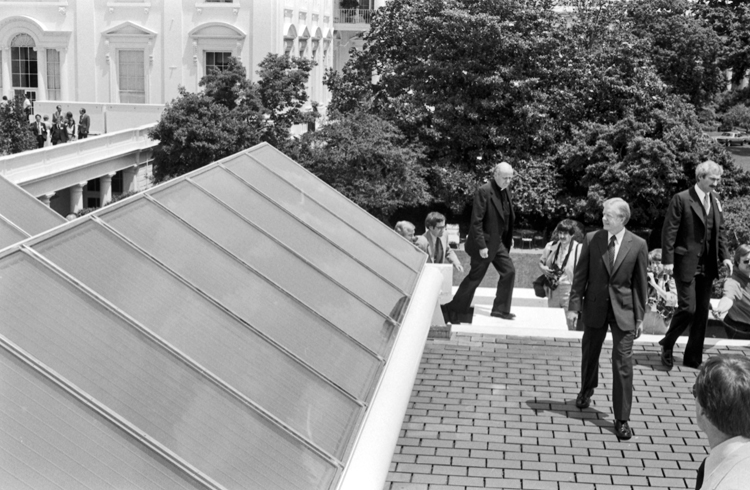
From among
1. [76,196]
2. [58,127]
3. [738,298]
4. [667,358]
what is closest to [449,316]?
[667,358]

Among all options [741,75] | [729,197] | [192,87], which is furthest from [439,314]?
[741,75]

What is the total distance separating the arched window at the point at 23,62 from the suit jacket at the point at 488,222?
39.1 meters

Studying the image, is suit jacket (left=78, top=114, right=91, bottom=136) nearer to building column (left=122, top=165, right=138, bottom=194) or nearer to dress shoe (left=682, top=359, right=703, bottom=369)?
building column (left=122, top=165, right=138, bottom=194)

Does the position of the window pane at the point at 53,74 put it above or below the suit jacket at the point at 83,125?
above

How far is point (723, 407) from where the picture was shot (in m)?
4.04

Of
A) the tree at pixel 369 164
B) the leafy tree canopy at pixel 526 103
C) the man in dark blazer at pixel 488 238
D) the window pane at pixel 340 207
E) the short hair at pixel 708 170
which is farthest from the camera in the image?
the leafy tree canopy at pixel 526 103

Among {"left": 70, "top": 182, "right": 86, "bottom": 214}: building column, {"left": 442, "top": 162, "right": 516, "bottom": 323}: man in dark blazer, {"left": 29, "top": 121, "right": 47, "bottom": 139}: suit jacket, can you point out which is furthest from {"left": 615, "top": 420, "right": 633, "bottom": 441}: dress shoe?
{"left": 29, "top": 121, "right": 47, "bottom": 139}: suit jacket

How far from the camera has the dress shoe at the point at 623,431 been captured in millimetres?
8422

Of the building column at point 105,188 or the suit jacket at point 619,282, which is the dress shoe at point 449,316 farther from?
the building column at point 105,188

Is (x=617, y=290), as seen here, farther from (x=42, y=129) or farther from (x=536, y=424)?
(x=42, y=129)

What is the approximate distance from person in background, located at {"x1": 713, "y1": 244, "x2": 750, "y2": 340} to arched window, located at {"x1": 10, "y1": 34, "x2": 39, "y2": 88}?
4111cm

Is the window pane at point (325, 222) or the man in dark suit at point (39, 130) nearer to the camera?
the window pane at point (325, 222)

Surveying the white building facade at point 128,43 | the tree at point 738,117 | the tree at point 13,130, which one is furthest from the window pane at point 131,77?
the tree at point 738,117

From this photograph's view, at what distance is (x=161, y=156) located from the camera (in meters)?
36.1
